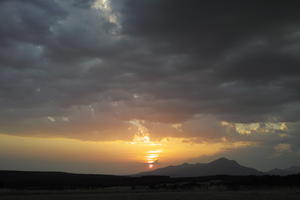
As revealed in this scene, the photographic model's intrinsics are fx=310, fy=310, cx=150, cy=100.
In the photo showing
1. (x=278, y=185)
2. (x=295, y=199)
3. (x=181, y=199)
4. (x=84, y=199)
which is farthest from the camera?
(x=278, y=185)

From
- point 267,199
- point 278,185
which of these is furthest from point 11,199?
point 278,185

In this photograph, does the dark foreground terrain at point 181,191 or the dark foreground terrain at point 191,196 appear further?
the dark foreground terrain at point 181,191

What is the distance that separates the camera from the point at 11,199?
49.3m

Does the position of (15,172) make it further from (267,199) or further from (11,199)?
(267,199)

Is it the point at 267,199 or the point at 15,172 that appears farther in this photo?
the point at 15,172

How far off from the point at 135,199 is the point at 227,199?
44.0 ft

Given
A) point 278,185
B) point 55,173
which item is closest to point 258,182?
point 278,185

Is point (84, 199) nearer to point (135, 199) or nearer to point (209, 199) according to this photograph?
point (135, 199)

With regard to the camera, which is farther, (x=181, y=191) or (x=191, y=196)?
(x=181, y=191)

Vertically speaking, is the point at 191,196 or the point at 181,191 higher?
the point at 191,196

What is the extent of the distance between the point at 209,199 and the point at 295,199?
11324 millimetres

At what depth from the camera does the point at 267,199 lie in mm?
41781

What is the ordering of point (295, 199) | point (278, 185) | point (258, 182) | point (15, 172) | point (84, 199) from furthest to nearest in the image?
point (15, 172), point (258, 182), point (278, 185), point (84, 199), point (295, 199)

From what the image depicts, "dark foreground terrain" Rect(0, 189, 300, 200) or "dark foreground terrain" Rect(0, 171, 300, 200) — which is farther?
"dark foreground terrain" Rect(0, 171, 300, 200)
